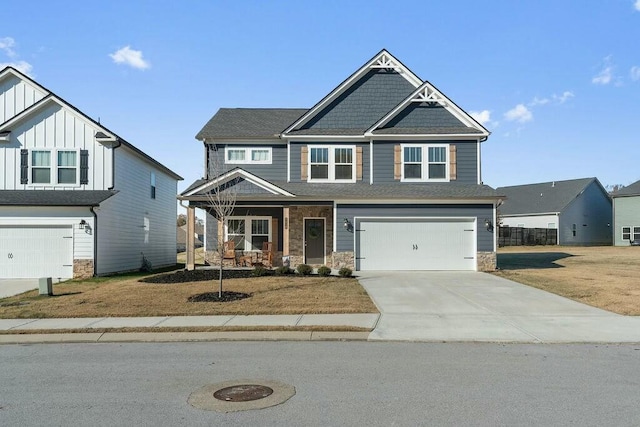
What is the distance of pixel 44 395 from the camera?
A: 21.0 ft

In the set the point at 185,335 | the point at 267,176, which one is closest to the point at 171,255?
the point at 267,176

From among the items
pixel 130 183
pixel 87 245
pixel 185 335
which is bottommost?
pixel 185 335

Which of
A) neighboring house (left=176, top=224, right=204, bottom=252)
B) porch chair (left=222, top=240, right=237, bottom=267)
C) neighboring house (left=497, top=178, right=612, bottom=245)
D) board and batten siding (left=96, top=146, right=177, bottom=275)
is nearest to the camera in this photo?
board and batten siding (left=96, top=146, right=177, bottom=275)

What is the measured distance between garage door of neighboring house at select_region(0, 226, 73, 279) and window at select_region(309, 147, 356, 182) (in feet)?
34.4

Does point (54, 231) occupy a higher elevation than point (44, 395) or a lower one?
higher

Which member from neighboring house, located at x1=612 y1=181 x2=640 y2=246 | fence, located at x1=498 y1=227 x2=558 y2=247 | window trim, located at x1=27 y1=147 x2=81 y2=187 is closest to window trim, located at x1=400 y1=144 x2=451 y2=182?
window trim, located at x1=27 y1=147 x2=81 y2=187

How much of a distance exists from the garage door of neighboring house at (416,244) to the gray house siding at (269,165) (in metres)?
5.02

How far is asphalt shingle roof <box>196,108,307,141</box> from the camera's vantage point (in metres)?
24.6

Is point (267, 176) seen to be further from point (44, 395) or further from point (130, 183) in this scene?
point (44, 395)

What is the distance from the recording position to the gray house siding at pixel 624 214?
151 feet

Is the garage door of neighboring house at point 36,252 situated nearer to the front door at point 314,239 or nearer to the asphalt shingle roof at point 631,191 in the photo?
the front door at point 314,239

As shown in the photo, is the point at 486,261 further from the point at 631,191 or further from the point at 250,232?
the point at 631,191

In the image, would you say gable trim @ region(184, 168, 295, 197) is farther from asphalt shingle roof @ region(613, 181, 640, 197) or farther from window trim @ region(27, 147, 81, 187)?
asphalt shingle roof @ region(613, 181, 640, 197)

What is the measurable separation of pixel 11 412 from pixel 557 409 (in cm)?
593
